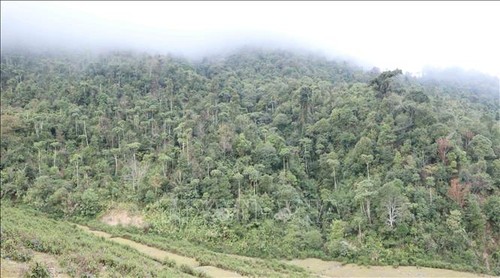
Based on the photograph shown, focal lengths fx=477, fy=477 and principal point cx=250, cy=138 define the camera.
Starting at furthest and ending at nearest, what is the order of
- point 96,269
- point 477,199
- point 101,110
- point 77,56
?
point 77,56
point 101,110
point 477,199
point 96,269

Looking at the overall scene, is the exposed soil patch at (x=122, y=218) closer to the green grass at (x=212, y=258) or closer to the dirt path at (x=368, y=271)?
the green grass at (x=212, y=258)

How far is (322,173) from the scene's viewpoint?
36.2m

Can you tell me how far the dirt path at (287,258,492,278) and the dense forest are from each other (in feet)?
2.06

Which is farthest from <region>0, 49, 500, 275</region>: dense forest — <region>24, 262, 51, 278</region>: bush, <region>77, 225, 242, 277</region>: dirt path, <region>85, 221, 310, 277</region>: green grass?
<region>24, 262, 51, 278</region>: bush

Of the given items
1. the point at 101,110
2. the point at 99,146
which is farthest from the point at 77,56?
the point at 99,146

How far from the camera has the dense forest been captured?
92.9ft

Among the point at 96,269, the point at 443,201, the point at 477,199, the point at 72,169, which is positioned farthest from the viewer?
the point at 72,169

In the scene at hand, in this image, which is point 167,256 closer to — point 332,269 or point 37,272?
point 332,269

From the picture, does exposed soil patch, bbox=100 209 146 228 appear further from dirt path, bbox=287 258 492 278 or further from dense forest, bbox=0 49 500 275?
dirt path, bbox=287 258 492 278

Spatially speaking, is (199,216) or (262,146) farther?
(262,146)

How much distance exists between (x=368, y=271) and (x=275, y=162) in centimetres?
1227

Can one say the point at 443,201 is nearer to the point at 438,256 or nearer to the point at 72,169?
the point at 438,256

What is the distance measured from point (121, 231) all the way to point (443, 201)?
20.8 m

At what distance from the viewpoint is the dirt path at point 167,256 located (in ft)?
78.9
